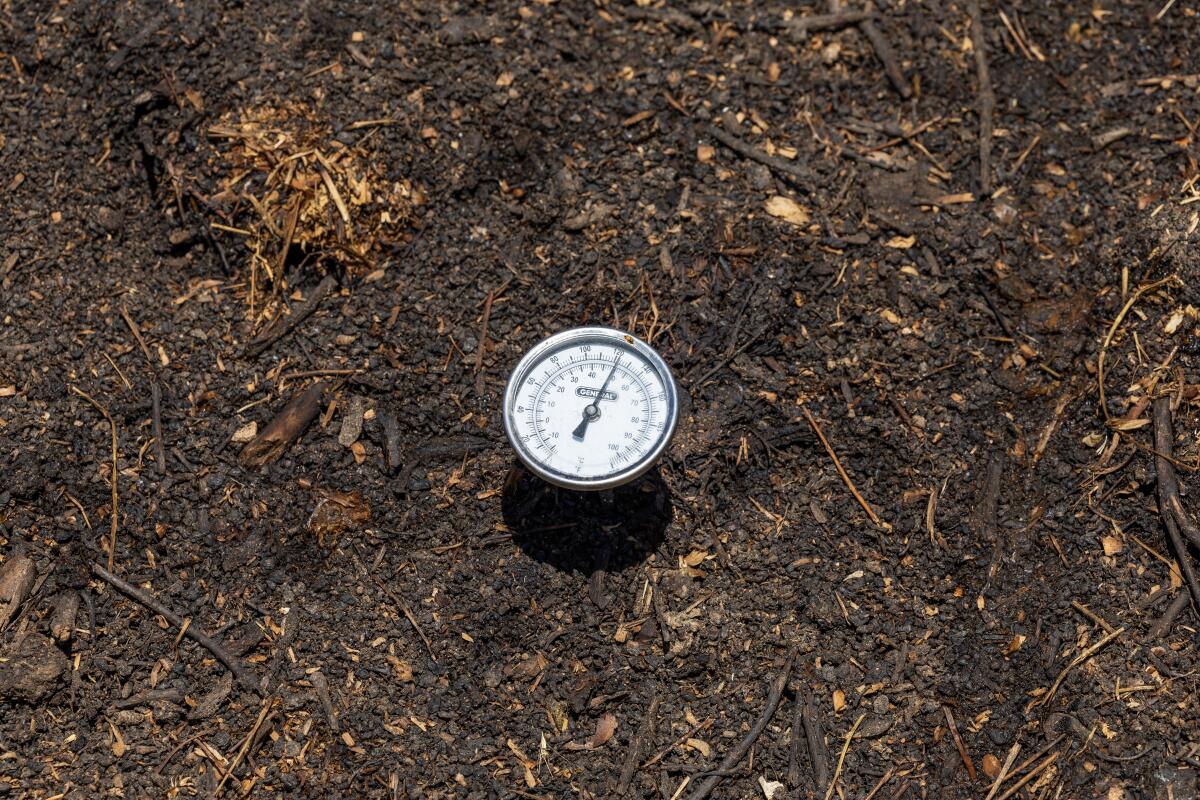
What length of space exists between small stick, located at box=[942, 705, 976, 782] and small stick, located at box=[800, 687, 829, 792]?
453mm

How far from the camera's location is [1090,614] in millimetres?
3924

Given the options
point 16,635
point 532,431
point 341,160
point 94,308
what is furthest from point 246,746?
point 341,160

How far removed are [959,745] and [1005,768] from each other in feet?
0.54

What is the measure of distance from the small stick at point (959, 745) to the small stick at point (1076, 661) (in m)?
0.30

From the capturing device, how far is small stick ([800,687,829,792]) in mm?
3803

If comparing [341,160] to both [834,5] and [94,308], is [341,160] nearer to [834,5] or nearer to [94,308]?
[94,308]

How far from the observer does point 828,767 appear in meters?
3.82

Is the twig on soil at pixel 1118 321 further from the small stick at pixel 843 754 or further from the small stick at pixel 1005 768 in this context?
the small stick at pixel 843 754

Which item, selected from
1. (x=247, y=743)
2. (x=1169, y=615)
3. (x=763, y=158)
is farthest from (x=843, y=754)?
(x=763, y=158)

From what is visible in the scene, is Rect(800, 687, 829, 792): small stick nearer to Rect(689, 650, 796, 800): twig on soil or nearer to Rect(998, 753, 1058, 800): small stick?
Rect(689, 650, 796, 800): twig on soil

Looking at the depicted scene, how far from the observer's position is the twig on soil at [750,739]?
3796 millimetres

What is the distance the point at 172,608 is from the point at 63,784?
683 mm

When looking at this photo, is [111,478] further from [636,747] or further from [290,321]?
[636,747]

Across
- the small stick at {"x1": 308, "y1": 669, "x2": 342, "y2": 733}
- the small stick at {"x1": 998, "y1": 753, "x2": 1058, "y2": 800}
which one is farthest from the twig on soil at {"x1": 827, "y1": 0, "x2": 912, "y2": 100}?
the small stick at {"x1": 308, "y1": 669, "x2": 342, "y2": 733}
